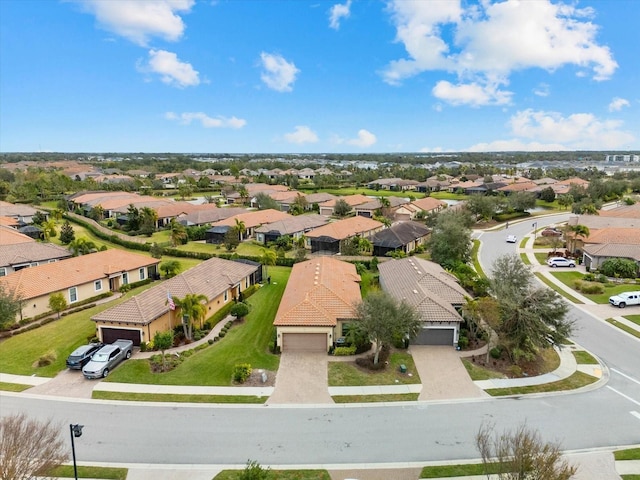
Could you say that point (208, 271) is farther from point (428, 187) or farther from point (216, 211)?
point (428, 187)

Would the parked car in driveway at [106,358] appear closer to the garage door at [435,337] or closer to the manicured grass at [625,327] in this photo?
the garage door at [435,337]

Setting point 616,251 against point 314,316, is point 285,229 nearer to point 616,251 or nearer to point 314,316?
point 314,316

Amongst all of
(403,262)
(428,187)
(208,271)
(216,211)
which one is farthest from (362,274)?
(428,187)

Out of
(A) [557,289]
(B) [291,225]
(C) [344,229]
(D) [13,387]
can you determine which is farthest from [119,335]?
(B) [291,225]

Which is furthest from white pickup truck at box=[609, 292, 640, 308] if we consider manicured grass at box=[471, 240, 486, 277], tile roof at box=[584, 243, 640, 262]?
manicured grass at box=[471, 240, 486, 277]

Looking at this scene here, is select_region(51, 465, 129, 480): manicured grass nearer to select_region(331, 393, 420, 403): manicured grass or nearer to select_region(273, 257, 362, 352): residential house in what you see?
select_region(331, 393, 420, 403): manicured grass
